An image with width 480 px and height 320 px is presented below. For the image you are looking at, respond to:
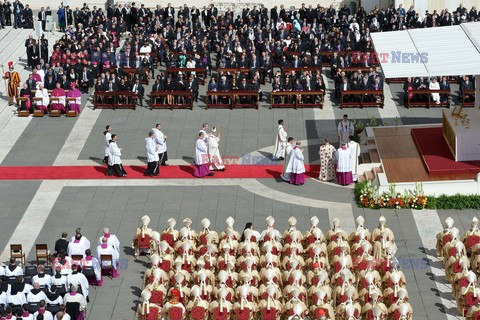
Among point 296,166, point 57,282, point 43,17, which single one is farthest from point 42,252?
point 43,17

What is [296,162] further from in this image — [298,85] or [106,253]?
[106,253]

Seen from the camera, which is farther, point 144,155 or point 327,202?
point 144,155

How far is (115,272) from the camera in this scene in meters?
37.2

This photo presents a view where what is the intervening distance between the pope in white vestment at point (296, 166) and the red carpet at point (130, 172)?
105 cm

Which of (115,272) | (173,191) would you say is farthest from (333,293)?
(173,191)

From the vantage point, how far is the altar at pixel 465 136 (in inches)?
1702

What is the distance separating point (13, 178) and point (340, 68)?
1664 centimetres

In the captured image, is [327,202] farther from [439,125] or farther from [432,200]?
[439,125]

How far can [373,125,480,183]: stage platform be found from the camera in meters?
42.6

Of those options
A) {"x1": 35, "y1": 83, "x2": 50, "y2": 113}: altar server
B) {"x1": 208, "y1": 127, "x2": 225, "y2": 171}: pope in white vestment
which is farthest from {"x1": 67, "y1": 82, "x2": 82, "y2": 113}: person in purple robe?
{"x1": 208, "y1": 127, "x2": 225, "y2": 171}: pope in white vestment

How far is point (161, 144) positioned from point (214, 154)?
1.96 m

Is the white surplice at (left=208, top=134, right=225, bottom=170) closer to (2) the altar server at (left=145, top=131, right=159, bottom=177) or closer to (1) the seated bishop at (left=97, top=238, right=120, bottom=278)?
(2) the altar server at (left=145, top=131, right=159, bottom=177)

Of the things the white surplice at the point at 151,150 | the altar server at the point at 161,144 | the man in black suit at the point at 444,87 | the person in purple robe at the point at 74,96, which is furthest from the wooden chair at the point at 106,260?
the man in black suit at the point at 444,87

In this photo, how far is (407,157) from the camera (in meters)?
44.7
